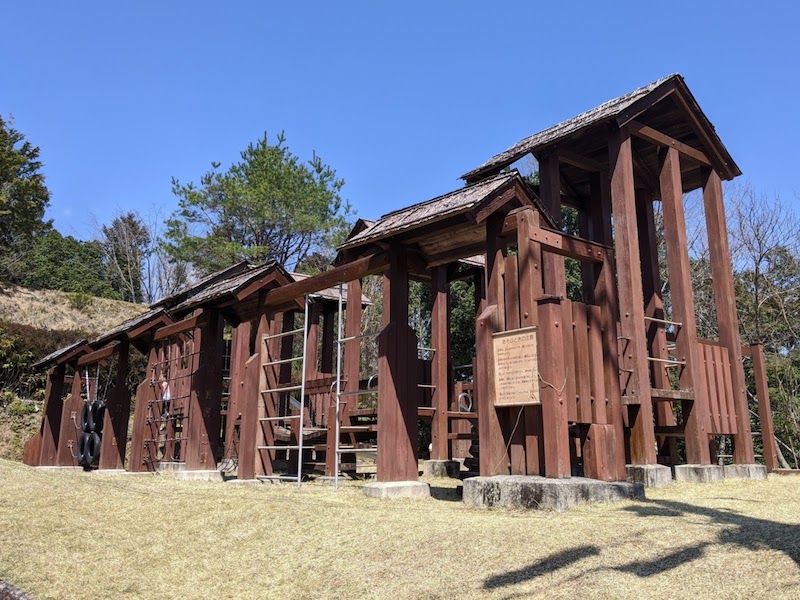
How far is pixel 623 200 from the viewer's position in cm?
1035

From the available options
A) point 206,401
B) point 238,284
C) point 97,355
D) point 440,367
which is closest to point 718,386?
point 440,367

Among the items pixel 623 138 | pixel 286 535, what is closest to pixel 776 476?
pixel 623 138

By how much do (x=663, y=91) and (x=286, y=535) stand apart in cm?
926

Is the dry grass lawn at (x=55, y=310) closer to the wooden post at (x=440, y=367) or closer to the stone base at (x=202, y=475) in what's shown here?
the stone base at (x=202, y=475)

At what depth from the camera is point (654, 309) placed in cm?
1248

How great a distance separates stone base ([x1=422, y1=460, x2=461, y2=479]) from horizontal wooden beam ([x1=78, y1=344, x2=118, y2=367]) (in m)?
7.85

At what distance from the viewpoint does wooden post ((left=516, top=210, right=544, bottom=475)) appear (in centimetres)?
727

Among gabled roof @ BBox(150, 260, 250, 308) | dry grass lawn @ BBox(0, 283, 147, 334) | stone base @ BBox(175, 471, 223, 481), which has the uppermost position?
dry grass lawn @ BBox(0, 283, 147, 334)

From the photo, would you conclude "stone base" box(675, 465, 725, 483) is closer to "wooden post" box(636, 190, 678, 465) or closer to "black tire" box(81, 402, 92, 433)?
"wooden post" box(636, 190, 678, 465)

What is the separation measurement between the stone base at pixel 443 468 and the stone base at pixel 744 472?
15.3ft

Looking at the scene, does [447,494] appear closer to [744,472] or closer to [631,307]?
[631,307]

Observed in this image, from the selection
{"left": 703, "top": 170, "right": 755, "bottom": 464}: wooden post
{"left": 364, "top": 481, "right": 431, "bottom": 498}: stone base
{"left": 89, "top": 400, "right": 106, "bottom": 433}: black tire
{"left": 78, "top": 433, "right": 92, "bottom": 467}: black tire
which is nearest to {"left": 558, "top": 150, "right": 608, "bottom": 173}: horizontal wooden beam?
{"left": 703, "top": 170, "right": 755, "bottom": 464}: wooden post

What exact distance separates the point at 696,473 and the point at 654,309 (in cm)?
339

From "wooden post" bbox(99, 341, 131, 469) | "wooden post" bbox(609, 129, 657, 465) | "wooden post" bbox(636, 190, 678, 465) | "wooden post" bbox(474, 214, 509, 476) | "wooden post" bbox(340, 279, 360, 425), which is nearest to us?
"wooden post" bbox(474, 214, 509, 476)
